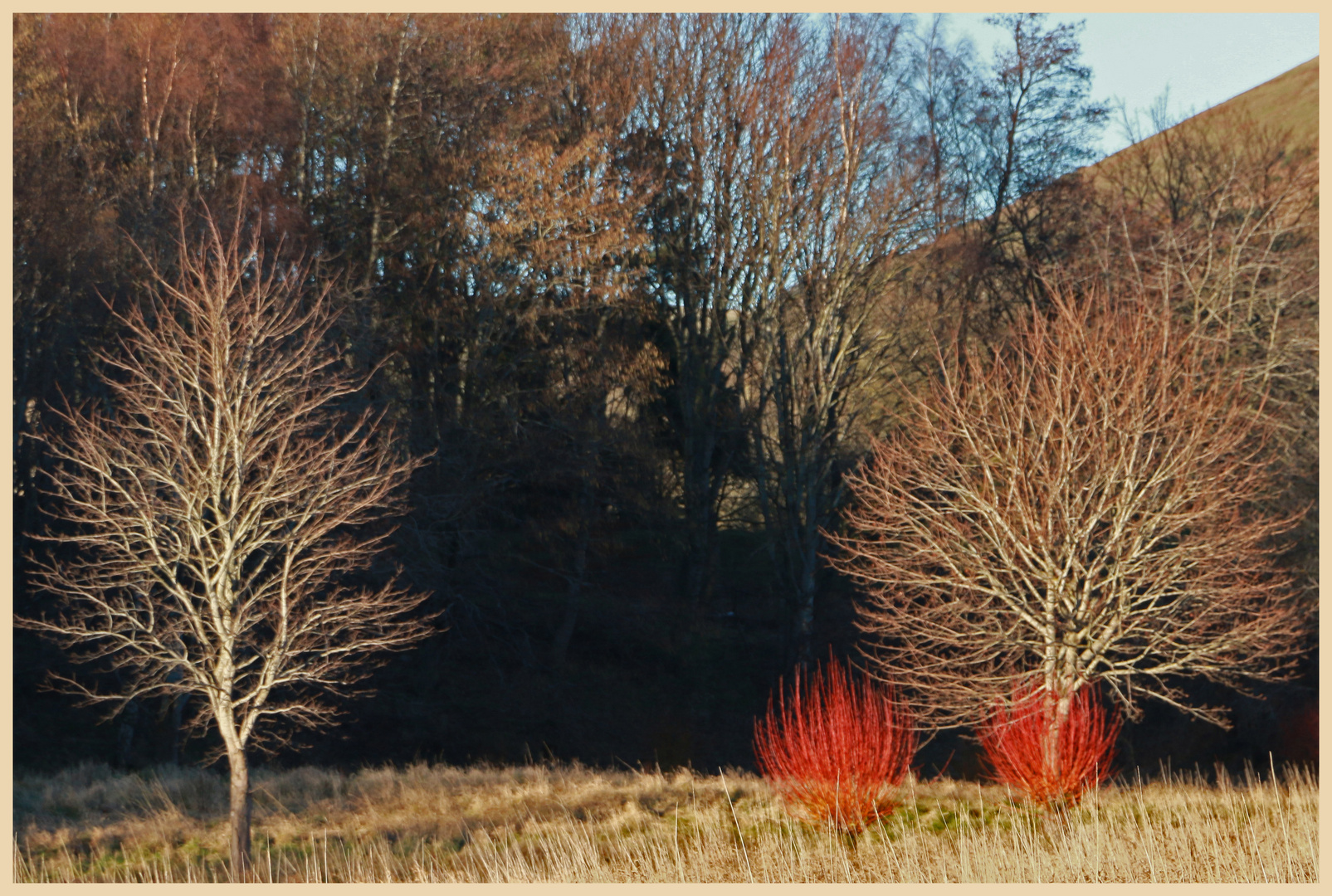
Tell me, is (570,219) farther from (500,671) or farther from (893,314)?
(500,671)

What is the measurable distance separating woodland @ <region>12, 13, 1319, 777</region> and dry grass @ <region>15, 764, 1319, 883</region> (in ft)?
15.1

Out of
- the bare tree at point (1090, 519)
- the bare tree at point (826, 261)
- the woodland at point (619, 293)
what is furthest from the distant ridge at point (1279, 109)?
the bare tree at point (1090, 519)

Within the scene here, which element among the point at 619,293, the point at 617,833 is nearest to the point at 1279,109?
the point at 619,293

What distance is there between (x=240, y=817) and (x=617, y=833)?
3.58 m

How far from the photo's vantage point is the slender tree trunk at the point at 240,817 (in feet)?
29.6

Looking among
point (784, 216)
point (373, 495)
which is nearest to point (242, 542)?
point (373, 495)

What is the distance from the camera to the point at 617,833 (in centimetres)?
991

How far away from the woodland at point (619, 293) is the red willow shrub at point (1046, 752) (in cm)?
627

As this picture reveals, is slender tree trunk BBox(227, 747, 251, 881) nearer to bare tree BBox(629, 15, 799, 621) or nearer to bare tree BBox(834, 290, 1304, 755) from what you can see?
bare tree BBox(834, 290, 1304, 755)

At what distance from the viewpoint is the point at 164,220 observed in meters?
17.8

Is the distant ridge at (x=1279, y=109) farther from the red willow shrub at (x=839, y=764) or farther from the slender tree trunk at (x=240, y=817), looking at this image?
the slender tree trunk at (x=240, y=817)

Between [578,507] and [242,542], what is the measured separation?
12.0 meters

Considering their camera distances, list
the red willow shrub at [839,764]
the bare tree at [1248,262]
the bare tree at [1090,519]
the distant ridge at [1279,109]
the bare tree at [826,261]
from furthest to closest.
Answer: the distant ridge at [1279,109]
the bare tree at [826,261]
the bare tree at [1248,262]
the bare tree at [1090,519]
the red willow shrub at [839,764]

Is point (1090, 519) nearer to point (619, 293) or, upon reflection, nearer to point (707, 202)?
point (619, 293)
